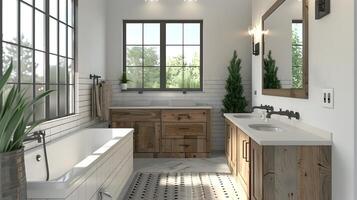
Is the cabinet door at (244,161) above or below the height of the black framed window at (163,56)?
below

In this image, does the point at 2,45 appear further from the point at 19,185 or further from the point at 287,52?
the point at 287,52

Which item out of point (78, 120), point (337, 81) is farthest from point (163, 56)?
point (337, 81)

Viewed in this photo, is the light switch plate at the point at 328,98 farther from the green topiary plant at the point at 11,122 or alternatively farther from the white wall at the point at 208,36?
the white wall at the point at 208,36

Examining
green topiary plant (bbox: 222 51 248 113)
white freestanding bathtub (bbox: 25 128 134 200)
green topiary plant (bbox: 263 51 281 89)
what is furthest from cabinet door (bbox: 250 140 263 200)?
green topiary plant (bbox: 222 51 248 113)

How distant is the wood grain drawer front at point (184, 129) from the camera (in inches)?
243

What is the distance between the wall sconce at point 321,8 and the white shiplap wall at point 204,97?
398 centimetres

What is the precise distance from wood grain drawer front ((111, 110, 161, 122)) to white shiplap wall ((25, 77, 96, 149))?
0.43 m

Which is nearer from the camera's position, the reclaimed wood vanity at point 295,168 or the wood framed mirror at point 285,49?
the reclaimed wood vanity at point 295,168

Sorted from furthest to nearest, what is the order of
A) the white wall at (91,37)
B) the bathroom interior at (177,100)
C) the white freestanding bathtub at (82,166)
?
the white wall at (91,37)
the bathroom interior at (177,100)
the white freestanding bathtub at (82,166)

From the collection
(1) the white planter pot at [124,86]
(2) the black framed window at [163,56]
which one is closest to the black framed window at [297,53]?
(2) the black framed window at [163,56]

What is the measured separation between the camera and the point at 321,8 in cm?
270

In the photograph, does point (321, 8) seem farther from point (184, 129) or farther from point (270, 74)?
point (184, 129)

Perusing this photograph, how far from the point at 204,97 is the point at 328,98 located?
13.9ft

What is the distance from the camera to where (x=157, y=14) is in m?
6.75
